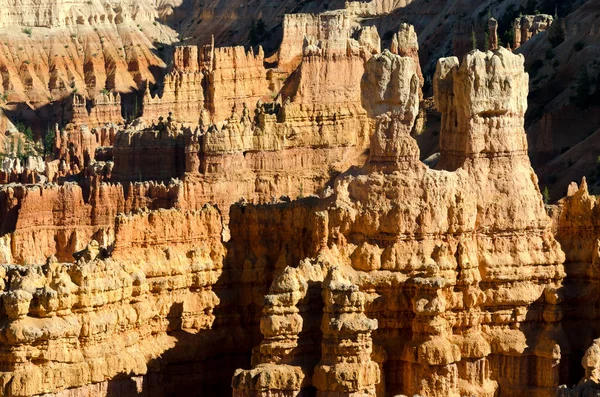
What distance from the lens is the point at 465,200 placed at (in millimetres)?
51000

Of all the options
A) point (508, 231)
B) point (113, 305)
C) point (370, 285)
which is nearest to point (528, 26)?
point (508, 231)

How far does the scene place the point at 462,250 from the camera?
167 feet

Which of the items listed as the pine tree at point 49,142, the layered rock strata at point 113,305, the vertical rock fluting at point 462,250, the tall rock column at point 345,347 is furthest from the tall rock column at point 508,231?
the pine tree at point 49,142

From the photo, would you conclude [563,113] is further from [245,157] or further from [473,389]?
[473,389]

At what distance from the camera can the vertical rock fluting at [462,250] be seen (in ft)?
164

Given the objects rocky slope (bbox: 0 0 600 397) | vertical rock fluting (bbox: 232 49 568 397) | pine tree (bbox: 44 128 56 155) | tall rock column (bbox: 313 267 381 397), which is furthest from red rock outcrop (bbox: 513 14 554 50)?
tall rock column (bbox: 313 267 381 397)

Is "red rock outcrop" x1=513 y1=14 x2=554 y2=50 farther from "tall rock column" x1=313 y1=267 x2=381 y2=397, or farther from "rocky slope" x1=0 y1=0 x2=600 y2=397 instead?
"tall rock column" x1=313 y1=267 x2=381 y2=397

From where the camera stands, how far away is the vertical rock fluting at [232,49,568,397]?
4991 centimetres

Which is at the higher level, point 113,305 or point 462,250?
point 462,250

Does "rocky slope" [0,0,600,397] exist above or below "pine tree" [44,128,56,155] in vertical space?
below

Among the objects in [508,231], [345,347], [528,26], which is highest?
[528,26]

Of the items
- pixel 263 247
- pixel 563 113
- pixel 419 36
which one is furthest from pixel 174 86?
pixel 263 247

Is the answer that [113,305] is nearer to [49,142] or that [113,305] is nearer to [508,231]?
[508,231]

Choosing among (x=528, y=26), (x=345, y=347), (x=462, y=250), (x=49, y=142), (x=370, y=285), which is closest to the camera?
(x=345, y=347)
